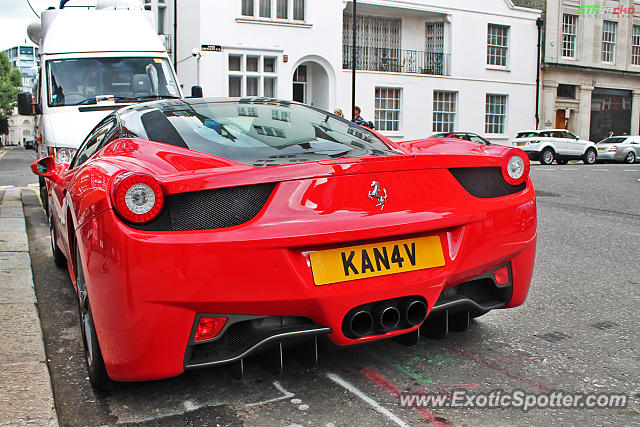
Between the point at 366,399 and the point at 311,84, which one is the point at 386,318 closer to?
the point at 366,399

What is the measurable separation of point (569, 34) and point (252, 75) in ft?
63.0

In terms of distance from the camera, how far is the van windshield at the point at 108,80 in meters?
9.36

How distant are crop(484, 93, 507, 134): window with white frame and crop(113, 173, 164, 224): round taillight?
30720 mm

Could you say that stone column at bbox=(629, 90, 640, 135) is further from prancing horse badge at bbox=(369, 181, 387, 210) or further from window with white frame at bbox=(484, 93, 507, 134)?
prancing horse badge at bbox=(369, 181, 387, 210)

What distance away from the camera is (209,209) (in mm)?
2455

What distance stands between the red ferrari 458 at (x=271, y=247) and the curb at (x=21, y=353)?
0.26 metres

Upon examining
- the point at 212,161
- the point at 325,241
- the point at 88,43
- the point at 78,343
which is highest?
the point at 88,43

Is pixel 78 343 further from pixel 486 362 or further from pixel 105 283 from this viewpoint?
pixel 486 362

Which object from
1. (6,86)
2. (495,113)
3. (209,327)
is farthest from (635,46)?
(6,86)

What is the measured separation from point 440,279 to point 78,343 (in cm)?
212

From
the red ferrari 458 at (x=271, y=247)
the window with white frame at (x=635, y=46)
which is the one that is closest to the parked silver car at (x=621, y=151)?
the window with white frame at (x=635, y=46)

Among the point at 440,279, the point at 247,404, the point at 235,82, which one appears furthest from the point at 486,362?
the point at 235,82

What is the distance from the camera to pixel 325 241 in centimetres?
247

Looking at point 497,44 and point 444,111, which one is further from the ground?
point 497,44
